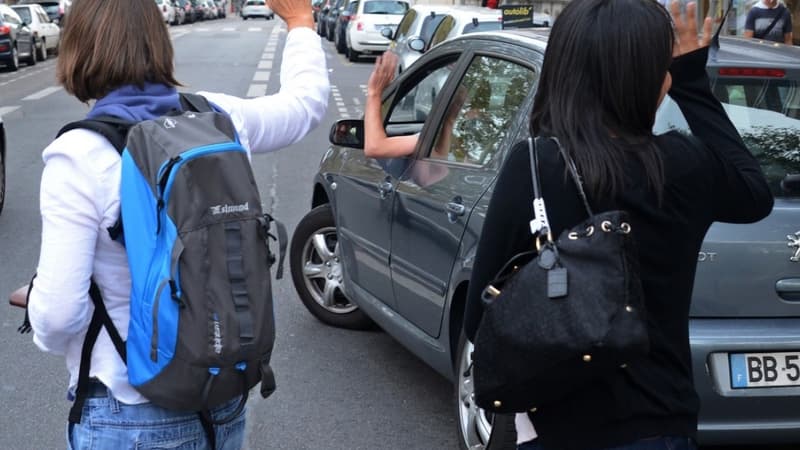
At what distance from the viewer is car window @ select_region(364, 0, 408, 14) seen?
30625 millimetres

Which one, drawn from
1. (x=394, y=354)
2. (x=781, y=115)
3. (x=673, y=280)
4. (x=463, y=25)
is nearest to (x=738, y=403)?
(x=781, y=115)

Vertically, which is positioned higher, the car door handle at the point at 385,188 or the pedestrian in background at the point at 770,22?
the car door handle at the point at 385,188

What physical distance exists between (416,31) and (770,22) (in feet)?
16.4

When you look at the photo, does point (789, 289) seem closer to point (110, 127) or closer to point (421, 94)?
point (421, 94)

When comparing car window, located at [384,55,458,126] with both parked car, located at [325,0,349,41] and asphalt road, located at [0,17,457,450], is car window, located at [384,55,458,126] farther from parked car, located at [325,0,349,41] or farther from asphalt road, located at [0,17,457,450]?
parked car, located at [325,0,349,41]

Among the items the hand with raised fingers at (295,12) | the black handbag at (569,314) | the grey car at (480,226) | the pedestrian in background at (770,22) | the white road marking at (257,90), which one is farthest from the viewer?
the white road marking at (257,90)

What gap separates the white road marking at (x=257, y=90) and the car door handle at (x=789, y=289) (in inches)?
648

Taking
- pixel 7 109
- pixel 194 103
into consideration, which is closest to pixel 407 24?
pixel 7 109

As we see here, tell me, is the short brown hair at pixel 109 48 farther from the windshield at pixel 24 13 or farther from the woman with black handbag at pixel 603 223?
the windshield at pixel 24 13

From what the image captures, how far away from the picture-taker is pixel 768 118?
4.46 m

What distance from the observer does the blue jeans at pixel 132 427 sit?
8.07 ft

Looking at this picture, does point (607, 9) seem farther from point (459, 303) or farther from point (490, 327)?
point (459, 303)

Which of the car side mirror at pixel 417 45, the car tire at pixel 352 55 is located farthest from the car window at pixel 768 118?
the car tire at pixel 352 55

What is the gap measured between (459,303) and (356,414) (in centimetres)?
Answer: 108
